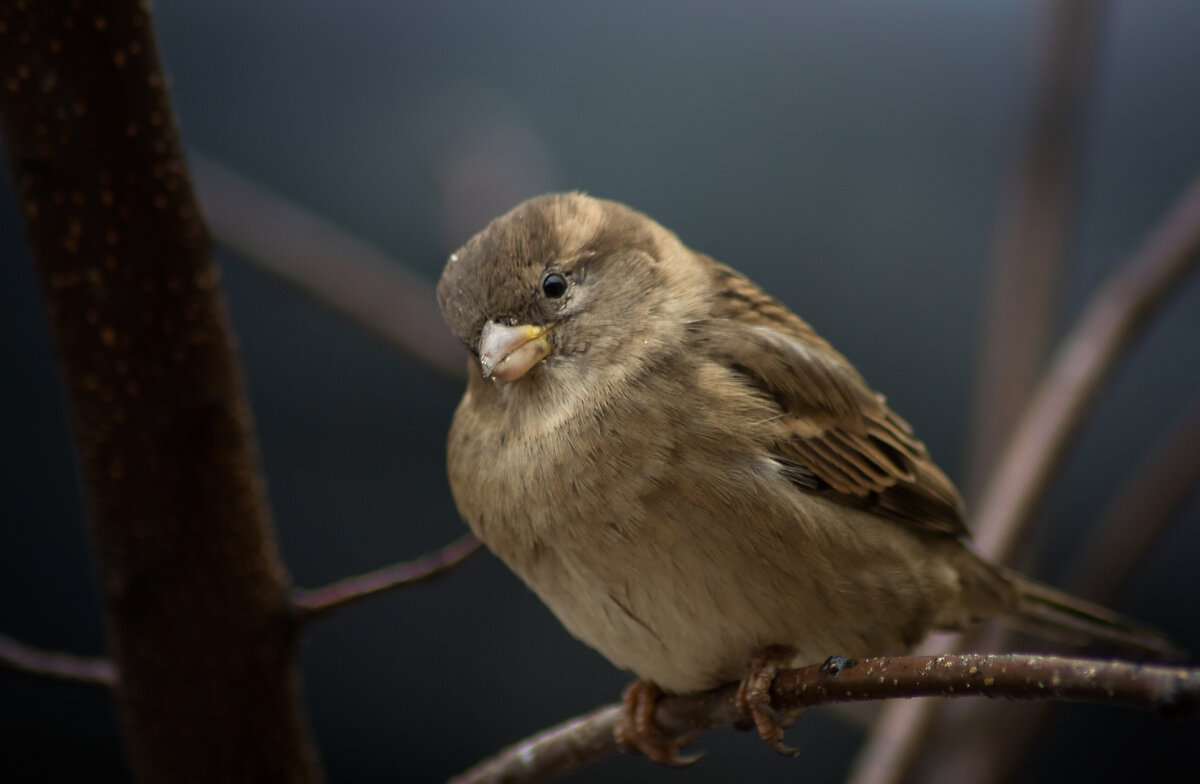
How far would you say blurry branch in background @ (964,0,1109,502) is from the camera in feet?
8.09

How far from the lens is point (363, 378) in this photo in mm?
3574

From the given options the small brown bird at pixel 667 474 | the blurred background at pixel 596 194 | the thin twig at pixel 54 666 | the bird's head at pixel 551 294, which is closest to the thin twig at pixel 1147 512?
the small brown bird at pixel 667 474

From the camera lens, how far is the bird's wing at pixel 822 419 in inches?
59.9

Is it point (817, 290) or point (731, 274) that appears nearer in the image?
point (731, 274)

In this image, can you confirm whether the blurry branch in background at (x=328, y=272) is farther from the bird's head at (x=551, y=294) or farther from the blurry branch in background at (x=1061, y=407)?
the blurry branch in background at (x=1061, y=407)

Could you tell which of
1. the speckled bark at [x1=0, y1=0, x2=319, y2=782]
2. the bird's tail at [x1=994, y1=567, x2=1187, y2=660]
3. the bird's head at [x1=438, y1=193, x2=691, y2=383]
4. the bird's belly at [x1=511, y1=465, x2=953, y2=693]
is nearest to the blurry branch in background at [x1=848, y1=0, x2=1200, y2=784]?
the bird's tail at [x1=994, y1=567, x2=1187, y2=660]

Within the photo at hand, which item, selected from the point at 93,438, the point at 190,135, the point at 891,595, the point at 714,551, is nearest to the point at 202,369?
the point at 93,438

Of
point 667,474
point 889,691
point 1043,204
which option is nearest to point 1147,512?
point 1043,204

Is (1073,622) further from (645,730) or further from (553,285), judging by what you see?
(553,285)

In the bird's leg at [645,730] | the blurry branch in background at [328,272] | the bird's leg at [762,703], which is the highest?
the bird's leg at [762,703]

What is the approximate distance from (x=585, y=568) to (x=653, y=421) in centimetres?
21

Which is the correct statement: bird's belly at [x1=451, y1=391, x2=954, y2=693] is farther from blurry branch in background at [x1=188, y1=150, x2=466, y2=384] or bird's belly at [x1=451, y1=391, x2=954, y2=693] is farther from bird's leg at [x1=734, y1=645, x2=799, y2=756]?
blurry branch in background at [x1=188, y1=150, x2=466, y2=384]

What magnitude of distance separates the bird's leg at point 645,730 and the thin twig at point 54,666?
0.75 meters

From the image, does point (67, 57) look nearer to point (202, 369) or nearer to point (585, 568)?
point (202, 369)
